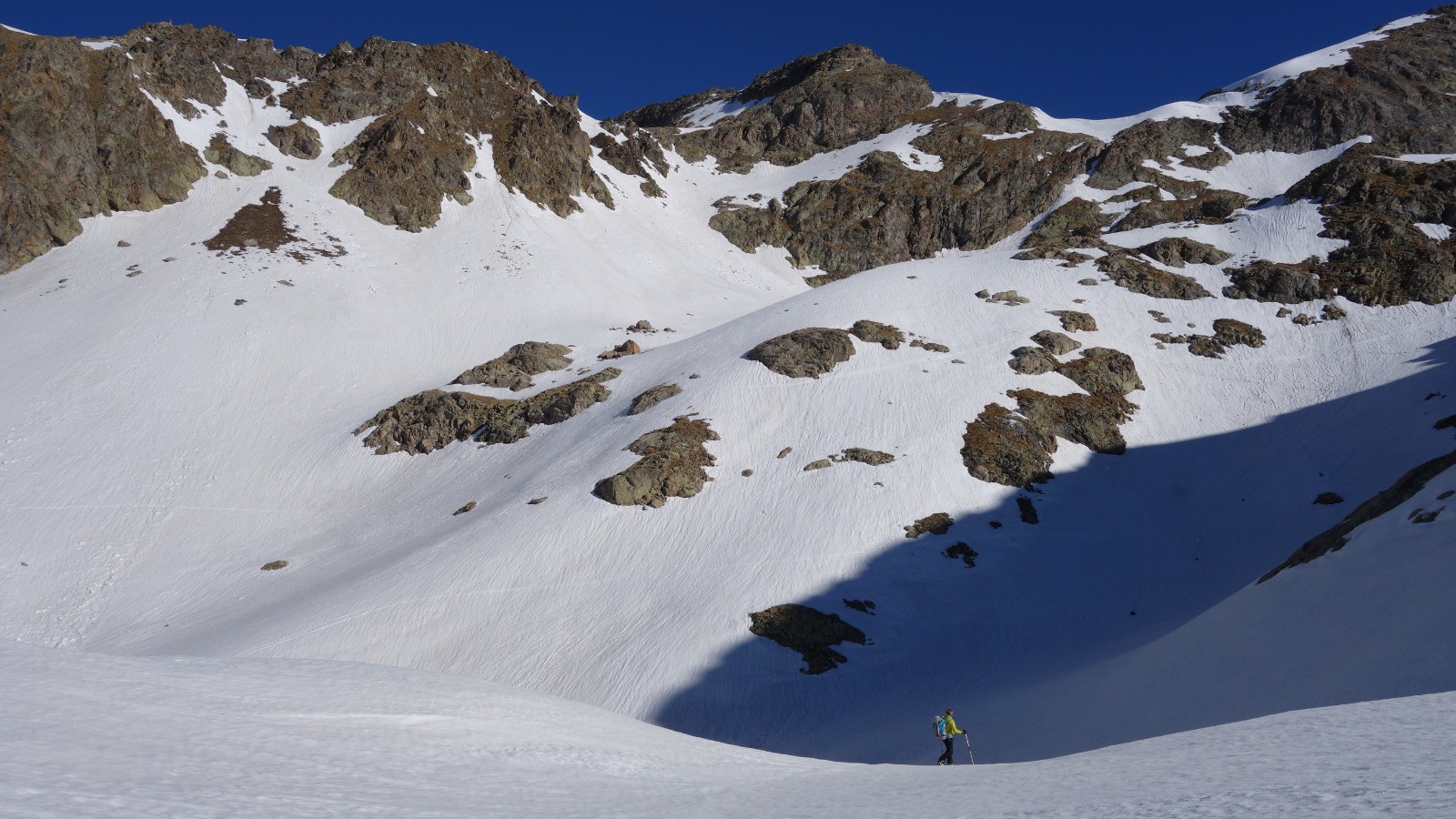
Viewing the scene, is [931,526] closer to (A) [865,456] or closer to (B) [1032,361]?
(A) [865,456]

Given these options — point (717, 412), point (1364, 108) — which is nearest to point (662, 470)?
point (717, 412)

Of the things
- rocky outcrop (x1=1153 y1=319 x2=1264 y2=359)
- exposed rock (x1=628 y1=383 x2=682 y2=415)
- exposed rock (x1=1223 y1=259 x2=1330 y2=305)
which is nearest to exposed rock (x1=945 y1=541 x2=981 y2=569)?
exposed rock (x1=628 y1=383 x2=682 y2=415)

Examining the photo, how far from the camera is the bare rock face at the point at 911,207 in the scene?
104000mm

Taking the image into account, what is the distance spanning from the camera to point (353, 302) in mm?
72500

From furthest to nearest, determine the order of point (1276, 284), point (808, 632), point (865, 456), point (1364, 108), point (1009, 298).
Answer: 1. point (1364, 108)
2. point (1276, 284)
3. point (1009, 298)
4. point (865, 456)
5. point (808, 632)

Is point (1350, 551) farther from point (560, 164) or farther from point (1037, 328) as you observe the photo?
point (560, 164)

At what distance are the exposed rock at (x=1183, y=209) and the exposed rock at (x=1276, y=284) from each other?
20917mm

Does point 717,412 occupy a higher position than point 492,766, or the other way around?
point 717,412

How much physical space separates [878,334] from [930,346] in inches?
146

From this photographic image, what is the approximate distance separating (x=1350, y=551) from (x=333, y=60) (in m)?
120

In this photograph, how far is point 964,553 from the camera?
38.9m

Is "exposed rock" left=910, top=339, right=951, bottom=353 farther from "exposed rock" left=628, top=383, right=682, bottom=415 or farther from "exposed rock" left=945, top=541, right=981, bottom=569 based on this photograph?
"exposed rock" left=945, top=541, right=981, bottom=569

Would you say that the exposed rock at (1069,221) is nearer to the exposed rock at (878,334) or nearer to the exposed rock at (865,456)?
the exposed rock at (878,334)

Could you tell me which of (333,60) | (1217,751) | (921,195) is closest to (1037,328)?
(1217,751)
